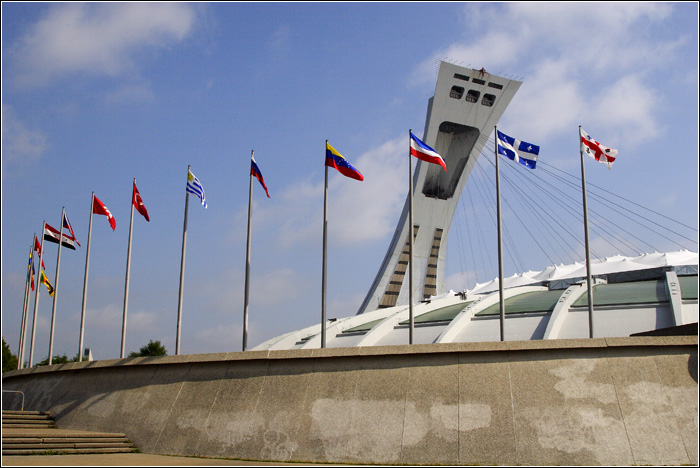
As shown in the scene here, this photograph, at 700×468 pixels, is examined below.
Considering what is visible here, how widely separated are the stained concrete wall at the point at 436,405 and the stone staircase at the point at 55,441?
0.48 metres

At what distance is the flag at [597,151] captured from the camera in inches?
760

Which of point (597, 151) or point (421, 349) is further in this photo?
point (597, 151)

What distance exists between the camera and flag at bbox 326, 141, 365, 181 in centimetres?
2047

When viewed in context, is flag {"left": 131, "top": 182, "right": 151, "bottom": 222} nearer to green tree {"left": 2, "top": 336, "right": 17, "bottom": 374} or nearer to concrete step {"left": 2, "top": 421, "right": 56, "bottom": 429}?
concrete step {"left": 2, "top": 421, "right": 56, "bottom": 429}

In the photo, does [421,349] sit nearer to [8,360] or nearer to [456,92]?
[456,92]

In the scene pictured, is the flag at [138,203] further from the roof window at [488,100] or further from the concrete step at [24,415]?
the roof window at [488,100]

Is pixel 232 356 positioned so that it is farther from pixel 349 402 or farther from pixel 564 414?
pixel 564 414

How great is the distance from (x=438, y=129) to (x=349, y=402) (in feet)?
109

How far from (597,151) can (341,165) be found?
7.49m

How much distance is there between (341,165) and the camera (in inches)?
807

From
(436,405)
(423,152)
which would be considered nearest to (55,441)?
(436,405)

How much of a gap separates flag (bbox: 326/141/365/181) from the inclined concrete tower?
1002 inches

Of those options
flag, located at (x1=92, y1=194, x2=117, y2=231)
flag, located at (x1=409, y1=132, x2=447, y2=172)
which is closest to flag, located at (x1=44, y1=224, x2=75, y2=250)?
flag, located at (x1=92, y1=194, x2=117, y2=231)

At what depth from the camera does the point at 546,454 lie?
13.3 metres
